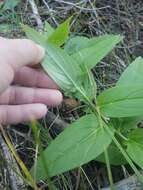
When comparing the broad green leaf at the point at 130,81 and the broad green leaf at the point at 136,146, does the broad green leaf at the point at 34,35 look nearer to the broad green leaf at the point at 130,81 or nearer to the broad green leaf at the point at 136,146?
the broad green leaf at the point at 130,81

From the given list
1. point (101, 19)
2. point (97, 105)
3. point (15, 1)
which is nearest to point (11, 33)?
point (15, 1)

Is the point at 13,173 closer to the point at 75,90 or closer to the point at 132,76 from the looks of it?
the point at 75,90

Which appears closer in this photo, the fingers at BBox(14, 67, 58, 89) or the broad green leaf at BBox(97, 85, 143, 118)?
the broad green leaf at BBox(97, 85, 143, 118)

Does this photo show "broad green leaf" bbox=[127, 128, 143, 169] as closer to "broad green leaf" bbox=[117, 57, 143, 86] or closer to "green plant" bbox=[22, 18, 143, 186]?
"green plant" bbox=[22, 18, 143, 186]

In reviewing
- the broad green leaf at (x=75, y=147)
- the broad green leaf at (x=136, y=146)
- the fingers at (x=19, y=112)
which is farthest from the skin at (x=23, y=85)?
the broad green leaf at (x=136, y=146)

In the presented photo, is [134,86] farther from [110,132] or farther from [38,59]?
[38,59]

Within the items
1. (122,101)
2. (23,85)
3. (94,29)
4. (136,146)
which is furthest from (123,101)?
(94,29)

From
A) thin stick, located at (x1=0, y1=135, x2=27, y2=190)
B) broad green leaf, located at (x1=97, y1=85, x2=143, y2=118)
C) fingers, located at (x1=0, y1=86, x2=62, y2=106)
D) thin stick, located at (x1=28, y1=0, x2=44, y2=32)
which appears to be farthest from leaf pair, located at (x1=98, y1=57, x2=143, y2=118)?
Answer: thin stick, located at (x1=28, y1=0, x2=44, y2=32)

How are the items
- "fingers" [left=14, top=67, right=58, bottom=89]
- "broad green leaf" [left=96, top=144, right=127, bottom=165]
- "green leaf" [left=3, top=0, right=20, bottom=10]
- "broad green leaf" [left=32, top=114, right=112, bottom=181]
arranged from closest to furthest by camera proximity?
"broad green leaf" [left=32, top=114, right=112, bottom=181], "broad green leaf" [left=96, top=144, right=127, bottom=165], "fingers" [left=14, top=67, right=58, bottom=89], "green leaf" [left=3, top=0, right=20, bottom=10]
